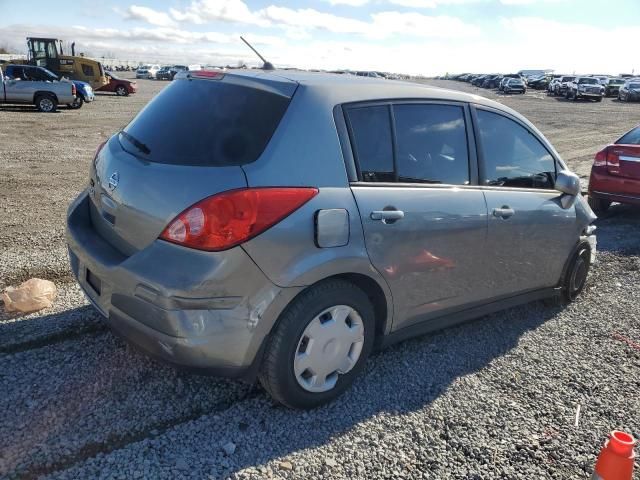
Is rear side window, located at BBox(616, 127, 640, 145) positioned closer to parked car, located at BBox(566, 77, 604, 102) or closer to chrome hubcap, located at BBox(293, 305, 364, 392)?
chrome hubcap, located at BBox(293, 305, 364, 392)

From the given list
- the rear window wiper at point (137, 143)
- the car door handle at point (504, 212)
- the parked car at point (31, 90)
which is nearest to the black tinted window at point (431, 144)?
the car door handle at point (504, 212)

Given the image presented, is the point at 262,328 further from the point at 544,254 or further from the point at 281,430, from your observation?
the point at 544,254

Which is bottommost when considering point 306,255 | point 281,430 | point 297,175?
point 281,430

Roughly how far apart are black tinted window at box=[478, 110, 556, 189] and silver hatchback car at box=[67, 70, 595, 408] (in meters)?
0.03

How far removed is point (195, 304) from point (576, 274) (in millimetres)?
3519

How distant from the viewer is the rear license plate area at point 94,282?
299 centimetres

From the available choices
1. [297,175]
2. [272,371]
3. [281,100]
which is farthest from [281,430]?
[281,100]

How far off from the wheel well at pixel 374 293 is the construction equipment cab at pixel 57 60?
31702 millimetres

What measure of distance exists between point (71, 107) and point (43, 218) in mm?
19020

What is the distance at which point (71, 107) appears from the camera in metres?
23.3

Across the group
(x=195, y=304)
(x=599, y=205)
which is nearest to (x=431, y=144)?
(x=195, y=304)

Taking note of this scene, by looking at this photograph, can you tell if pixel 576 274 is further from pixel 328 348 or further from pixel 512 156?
pixel 328 348

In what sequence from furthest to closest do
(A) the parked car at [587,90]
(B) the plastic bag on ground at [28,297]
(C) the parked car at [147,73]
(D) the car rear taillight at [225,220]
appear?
(C) the parked car at [147,73], (A) the parked car at [587,90], (B) the plastic bag on ground at [28,297], (D) the car rear taillight at [225,220]

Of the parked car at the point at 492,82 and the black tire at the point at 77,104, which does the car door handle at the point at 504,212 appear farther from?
the parked car at the point at 492,82
